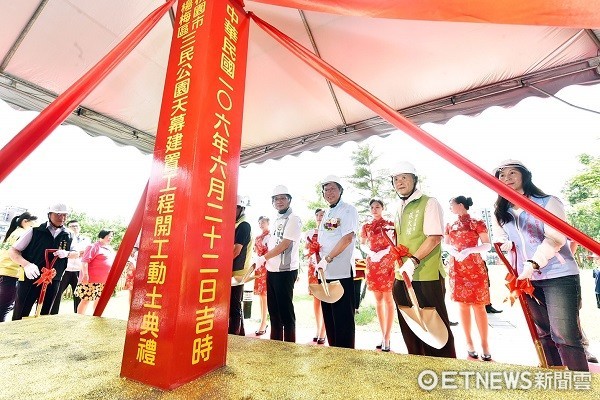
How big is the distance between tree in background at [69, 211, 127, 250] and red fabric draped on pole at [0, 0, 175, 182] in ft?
69.6

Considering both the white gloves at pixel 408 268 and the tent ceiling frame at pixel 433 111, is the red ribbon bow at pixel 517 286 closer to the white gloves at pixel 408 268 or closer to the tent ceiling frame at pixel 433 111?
the white gloves at pixel 408 268

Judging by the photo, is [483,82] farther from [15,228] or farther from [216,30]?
[15,228]

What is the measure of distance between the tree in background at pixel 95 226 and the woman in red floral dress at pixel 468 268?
21322 millimetres

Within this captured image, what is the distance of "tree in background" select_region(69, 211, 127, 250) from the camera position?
19.1 meters

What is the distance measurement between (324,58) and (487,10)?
156 centimetres

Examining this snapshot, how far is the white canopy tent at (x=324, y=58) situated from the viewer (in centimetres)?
227

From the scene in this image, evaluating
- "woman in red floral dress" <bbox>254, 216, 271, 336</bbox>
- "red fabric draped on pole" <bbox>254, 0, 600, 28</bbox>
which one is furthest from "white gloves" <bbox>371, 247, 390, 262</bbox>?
"red fabric draped on pole" <bbox>254, 0, 600, 28</bbox>

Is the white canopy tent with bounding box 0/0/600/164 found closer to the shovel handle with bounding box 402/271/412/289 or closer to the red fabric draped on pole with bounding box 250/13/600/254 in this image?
the red fabric draped on pole with bounding box 250/13/600/254

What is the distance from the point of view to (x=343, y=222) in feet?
9.77

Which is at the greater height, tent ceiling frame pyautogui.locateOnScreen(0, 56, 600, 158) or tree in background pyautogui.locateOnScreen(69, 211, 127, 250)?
tree in background pyautogui.locateOnScreen(69, 211, 127, 250)

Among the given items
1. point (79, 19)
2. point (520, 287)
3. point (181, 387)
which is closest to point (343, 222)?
point (520, 287)

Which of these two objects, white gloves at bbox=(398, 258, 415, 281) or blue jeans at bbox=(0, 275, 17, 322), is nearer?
white gloves at bbox=(398, 258, 415, 281)

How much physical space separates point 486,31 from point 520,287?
2.07 metres

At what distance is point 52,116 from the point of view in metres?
1.09
